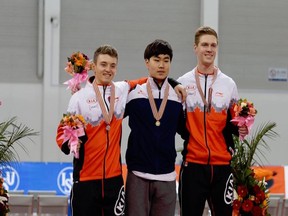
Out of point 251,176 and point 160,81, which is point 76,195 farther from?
point 251,176

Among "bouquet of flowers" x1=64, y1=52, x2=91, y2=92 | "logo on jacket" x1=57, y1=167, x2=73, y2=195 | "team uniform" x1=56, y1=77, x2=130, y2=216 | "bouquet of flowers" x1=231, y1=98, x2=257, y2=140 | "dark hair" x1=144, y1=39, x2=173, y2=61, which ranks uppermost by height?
"dark hair" x1=144, y1=39, x2=173, y2=61

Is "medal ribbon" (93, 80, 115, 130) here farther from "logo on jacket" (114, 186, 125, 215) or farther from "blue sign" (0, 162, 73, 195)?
"blue sign" (0, 162, 73, 195)

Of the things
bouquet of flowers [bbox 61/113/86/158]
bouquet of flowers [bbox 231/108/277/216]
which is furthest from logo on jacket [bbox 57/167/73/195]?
bouquet of flowers [bbox 61/113/86/158]

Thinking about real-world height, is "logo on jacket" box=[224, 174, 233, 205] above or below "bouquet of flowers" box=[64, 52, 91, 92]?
below

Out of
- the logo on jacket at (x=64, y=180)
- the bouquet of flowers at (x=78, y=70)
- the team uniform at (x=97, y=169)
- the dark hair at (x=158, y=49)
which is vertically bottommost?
the logo on jacket at (x=64, y=180)

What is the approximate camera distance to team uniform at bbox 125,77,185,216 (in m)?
6.59

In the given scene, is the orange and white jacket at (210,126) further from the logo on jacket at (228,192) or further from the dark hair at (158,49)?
the dark hair at (158,49)

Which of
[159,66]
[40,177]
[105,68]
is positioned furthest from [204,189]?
[40,177]

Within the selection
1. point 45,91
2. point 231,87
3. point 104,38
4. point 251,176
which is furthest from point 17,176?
point 231,87

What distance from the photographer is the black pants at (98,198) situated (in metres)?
6.51

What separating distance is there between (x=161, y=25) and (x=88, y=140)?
12.8 meters

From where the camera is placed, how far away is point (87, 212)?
21.3 feet

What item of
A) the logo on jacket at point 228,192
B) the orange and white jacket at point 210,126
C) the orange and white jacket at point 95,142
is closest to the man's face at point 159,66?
the orange and white jacket at point 210,126

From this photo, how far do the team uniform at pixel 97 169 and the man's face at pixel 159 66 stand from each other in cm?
53
